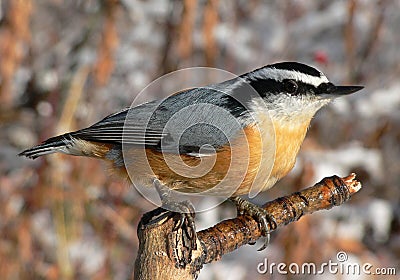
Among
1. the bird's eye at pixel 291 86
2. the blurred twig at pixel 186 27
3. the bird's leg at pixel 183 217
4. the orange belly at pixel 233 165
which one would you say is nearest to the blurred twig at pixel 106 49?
the blurred twig at pixel 186 27

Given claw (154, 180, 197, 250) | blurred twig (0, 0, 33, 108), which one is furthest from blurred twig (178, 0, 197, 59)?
claw (154, 180, 197, 250)

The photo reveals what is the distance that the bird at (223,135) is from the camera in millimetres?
2002

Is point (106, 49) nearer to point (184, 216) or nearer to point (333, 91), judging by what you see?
point (333, 91)

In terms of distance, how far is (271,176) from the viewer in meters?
2.09

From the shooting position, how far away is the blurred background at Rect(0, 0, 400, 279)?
3.51 m

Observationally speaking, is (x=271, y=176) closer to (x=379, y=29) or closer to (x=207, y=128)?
(x=207, y=128)

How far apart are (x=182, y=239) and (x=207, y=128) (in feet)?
1.59

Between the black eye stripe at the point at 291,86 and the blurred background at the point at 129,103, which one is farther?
the blurred background at the point at 129,103

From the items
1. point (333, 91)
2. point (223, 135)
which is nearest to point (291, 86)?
point (333, 91)

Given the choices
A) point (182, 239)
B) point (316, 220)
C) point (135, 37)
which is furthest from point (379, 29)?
point (182, 239)

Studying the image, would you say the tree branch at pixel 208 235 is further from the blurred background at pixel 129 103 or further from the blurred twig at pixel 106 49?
the blurred twig at pixel 106 49

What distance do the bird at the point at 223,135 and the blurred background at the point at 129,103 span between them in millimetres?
1047

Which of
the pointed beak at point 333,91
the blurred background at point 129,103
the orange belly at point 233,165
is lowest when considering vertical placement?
the orange belly at point 233,165

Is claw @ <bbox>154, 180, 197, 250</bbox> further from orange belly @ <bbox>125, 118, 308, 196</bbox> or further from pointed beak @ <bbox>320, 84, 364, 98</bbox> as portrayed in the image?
pointed beak @ <bbox>320, 84, 364, 98</bbox>
